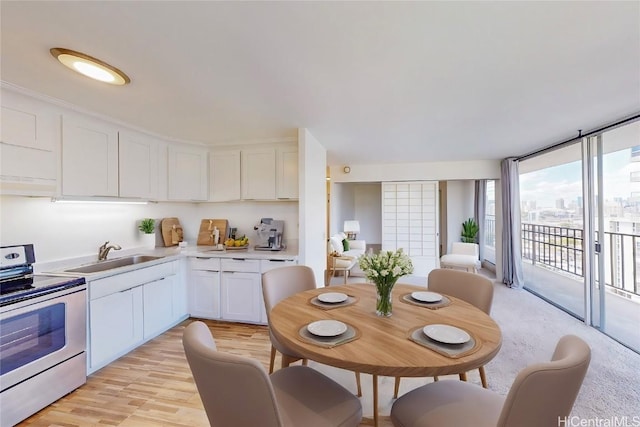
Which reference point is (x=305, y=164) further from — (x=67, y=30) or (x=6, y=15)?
(x=6, y=15)

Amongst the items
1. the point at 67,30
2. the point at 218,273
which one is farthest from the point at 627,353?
the point at 67,30

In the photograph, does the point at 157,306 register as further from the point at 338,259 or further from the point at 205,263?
the point at 338,259

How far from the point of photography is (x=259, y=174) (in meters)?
3.61

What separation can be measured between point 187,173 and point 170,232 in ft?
2.79

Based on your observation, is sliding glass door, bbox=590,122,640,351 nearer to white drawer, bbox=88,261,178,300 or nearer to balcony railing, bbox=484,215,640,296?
balcony railing, bbox=484,215,640,296

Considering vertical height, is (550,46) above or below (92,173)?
above

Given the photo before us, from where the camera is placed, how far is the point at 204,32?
4.65 ft

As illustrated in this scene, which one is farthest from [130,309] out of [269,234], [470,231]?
[470,231]

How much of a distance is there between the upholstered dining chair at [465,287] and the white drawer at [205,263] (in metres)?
2.26

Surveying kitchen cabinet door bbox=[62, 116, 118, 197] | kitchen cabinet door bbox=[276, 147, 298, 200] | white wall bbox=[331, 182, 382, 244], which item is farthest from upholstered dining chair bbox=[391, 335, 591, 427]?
white wall bbox=[331, 182, 382, 244]

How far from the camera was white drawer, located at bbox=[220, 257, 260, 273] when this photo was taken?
3.14 m

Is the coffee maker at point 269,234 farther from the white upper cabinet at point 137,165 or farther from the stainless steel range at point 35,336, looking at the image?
the stainless steel range at point 35,336

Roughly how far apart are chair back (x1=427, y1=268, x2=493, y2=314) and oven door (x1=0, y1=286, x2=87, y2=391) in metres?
2.77

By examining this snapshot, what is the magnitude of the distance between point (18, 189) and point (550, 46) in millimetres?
3796
